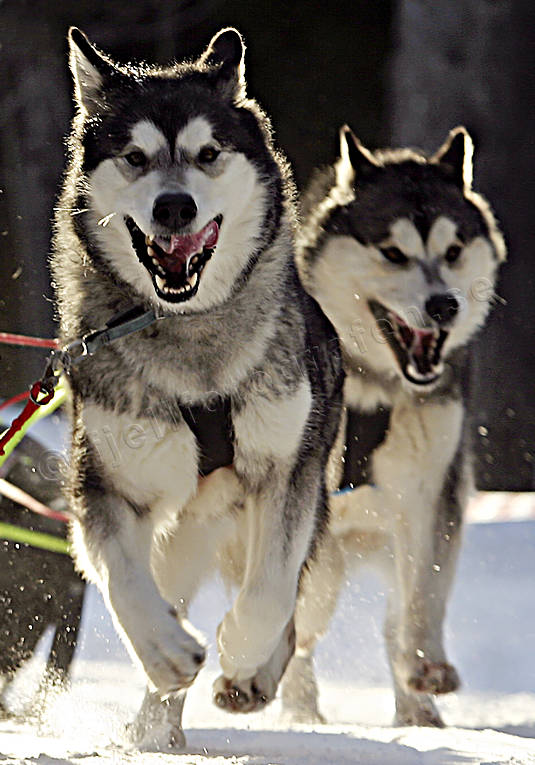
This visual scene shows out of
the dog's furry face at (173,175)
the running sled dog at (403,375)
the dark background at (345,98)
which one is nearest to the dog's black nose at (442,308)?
the running sled dog at (403,375)

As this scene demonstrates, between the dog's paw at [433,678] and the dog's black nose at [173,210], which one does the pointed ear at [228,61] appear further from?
the dog's paw at [433,678]

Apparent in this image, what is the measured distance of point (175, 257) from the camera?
6.62 feet

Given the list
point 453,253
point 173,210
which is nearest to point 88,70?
point 173,210

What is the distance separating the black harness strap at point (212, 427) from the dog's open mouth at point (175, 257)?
23 centimetres

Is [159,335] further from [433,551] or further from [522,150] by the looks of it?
[522,150]

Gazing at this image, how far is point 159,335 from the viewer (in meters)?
2.15

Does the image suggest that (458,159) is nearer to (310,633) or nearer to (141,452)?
(310,633)

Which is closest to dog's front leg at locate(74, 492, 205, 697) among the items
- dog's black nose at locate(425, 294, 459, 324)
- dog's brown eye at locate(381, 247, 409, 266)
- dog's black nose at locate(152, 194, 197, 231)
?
dog's black nose at locate(152, 194, 197, 231)

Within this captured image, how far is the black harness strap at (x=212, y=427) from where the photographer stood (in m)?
2.11

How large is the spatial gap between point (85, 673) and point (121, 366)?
1488 mm

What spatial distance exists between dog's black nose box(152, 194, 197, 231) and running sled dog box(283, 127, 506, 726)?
3.31ft

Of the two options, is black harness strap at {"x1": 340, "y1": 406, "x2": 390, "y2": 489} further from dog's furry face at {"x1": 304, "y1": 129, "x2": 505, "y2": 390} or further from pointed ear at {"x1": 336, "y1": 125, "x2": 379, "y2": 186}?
pointed ear at {"x1": 336, "y1": 125, "x2": 379, "y2": 186}

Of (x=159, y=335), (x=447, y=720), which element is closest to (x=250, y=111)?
(x=159, y=335)

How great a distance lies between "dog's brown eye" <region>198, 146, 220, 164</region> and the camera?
208cm
